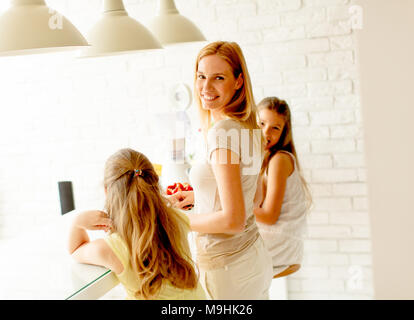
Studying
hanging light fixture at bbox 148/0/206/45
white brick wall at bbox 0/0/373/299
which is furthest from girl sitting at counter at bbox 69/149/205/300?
white brick wall at bbox 0/0/373/299

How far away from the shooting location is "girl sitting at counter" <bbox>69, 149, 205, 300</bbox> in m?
1.29

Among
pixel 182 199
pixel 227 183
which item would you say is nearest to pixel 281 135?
pixel 182 199

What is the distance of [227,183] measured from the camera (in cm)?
132

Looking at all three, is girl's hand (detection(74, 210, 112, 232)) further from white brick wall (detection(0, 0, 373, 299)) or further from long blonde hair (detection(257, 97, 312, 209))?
white brick wall (detection(0, 0, 373, 299))

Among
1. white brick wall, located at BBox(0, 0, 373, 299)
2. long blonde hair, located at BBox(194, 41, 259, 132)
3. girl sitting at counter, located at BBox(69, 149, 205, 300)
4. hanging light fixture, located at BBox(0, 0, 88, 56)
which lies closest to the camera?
hanging light fixture, located at BBox(0, 0, 88, 56)

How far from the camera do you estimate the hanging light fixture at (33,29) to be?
1.08 metres

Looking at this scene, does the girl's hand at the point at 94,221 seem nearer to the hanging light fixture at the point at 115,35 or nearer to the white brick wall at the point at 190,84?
the hanging light fixture at the point at 115,35

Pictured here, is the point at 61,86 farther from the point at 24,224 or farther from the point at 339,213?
the point at 339,213

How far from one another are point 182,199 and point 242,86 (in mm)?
525

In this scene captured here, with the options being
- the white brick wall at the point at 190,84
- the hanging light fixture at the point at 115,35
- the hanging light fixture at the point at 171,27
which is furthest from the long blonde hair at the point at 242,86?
the white brick wall at the point at 190,84

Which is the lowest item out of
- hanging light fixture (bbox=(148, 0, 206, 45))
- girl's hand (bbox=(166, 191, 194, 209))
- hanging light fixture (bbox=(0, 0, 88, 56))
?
girl's hand (bbox=(166, 191, 194, 209))

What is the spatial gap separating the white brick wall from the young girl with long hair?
0.45 m

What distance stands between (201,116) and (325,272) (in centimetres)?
140

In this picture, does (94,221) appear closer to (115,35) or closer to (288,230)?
(115,35)
